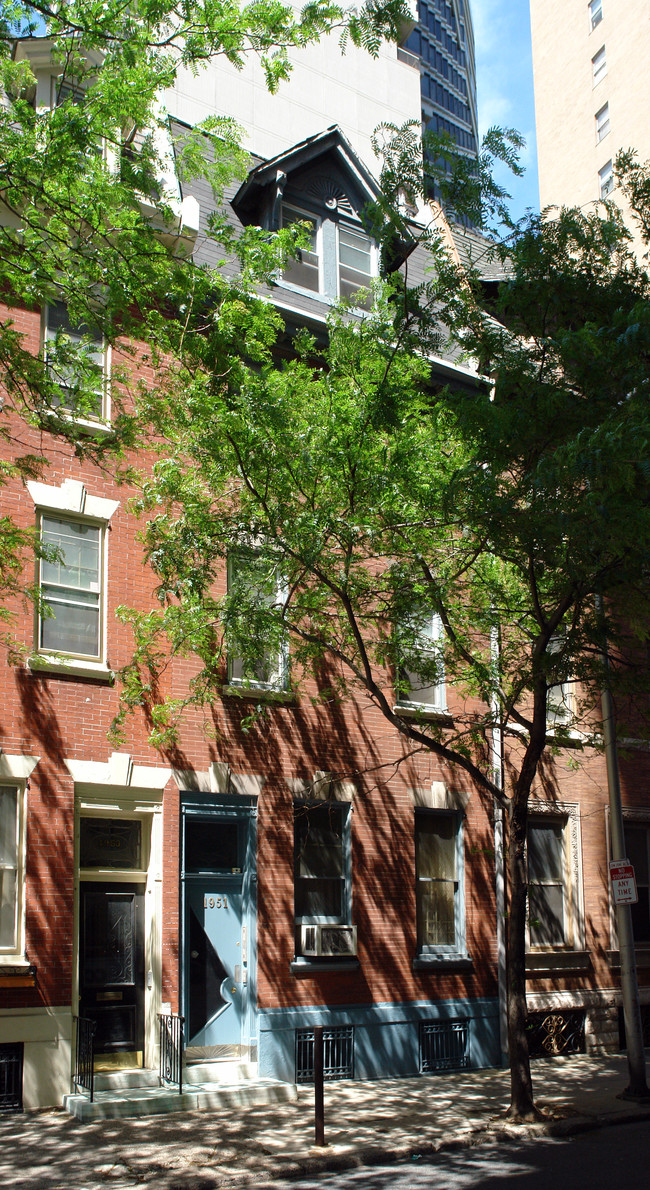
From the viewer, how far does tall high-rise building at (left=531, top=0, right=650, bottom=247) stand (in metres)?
39.3

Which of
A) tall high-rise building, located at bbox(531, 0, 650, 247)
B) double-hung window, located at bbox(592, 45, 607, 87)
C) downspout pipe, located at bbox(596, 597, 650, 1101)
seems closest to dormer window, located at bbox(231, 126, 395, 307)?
downspout pipe, located at bbox(596, 597, 650, 1101)

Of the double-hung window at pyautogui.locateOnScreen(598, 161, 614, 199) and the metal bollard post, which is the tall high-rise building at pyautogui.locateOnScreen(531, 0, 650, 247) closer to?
the double-hung window at pyautogui.locateOnScreen(598, 161, 614, 199)

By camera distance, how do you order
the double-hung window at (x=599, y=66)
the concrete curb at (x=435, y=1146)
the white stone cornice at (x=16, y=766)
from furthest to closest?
1. the double-hung window at (x=599, y=66)
2. the white stone cornice at (x=16, y=766)
3. the concrete curb at (x=435, y=1146)

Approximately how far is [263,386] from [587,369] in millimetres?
3546

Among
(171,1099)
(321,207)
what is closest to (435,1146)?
(171,1099)

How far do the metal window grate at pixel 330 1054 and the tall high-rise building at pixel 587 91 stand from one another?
32.5m

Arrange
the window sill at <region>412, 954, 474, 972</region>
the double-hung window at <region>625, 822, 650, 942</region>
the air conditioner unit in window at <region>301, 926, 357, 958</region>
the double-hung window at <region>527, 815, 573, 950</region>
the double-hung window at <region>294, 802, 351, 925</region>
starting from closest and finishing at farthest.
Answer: the air conditioner unit in window at <region>301, 926, 357, 958</region>
the double-hung window at <region>294, 802, 351, 925</region>
the window sill at <region>412, 954, 474, 972</region>
the double-hung window at <region>527, 815, 573, 950</region>
the double-hung window at <region>625, 822, 650, 942</region>

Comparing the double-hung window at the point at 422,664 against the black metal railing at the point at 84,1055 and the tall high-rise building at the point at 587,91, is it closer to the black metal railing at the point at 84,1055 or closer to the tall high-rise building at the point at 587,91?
the black metal railing at the point at 84,1055

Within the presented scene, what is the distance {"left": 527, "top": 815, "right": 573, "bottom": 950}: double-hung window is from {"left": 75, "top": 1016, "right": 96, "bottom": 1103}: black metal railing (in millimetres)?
8516

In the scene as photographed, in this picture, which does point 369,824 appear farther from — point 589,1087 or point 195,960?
point 589,1087

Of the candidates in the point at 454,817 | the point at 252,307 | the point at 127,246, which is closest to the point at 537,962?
the point at 454,817

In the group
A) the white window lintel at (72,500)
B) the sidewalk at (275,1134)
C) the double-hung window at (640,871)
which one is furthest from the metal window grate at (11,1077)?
the double-hung window at (640,871)

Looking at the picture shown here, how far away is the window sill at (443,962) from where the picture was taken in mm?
16625

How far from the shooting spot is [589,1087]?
48.0 ft
